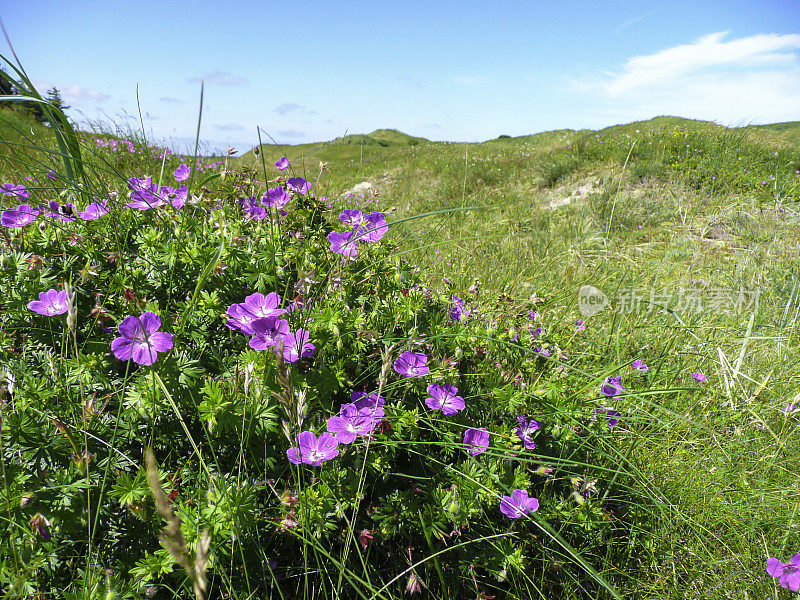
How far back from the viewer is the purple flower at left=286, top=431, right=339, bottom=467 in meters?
1.25

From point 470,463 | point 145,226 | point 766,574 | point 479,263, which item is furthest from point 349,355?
point 479,263

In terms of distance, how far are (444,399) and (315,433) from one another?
427 millimetres

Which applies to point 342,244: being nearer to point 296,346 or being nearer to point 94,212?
point 296,346

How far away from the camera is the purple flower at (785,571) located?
4.86ft

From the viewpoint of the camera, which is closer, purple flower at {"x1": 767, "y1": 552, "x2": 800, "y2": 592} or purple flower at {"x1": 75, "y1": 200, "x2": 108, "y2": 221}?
purple flower at {"x1": 767, "y1": 552, "x2": 800, "y2": 592}

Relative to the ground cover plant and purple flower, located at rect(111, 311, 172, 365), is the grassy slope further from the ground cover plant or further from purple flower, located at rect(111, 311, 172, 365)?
purple flower, located at rect(111, 311, 172, 365)

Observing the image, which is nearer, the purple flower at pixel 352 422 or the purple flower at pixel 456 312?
the purple flower at pixel 352 422

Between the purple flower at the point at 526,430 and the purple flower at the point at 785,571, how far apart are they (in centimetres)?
81

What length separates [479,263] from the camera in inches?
165

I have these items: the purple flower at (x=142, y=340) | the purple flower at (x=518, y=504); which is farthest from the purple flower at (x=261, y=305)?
the purple flower at (x=518, y=504)

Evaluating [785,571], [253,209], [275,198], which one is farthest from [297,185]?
[785,571]

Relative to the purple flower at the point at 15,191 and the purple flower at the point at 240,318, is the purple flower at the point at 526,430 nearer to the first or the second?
the purple flower at the point at 240,318

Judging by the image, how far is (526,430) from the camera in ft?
5.37

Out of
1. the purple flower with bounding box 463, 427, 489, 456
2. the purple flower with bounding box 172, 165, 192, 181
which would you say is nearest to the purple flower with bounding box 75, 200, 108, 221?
the purple flower with bounding box 172, 165, 192, 181
